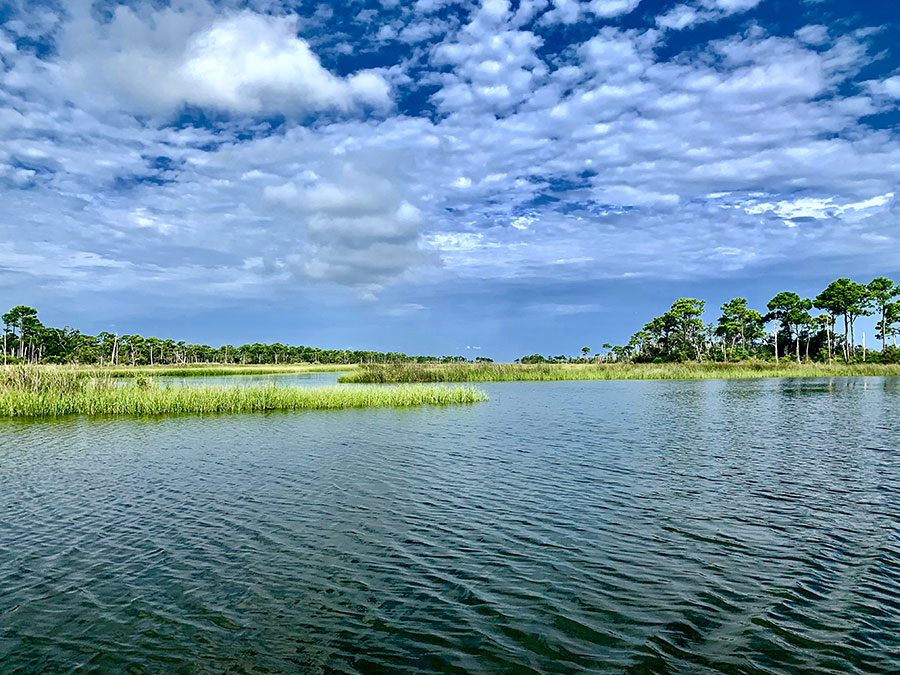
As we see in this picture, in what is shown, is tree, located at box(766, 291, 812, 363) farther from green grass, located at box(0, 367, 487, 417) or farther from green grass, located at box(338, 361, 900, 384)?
green grass, located at box(0, 367, 487, 417)

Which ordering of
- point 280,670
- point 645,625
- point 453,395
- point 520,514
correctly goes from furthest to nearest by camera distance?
point 453,395 → point 520,514 → point 645,625 → point 280,670

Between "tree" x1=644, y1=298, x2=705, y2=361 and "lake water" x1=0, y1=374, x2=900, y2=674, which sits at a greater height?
"tree" x1=644, y1=298, x2=705, y2=361

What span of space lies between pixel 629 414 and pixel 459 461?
1304cm

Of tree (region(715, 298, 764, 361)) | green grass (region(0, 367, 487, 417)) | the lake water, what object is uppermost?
tree (region(715, 298, 764, 361))

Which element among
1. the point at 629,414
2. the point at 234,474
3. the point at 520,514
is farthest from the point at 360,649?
the point at 629,414

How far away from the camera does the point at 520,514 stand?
32.1 ft

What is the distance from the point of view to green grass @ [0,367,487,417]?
25.0m

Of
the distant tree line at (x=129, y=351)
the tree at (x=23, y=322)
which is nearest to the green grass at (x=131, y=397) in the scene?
the distant tree line at (x=129, y=351)

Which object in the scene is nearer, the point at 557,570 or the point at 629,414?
the point at 557,570

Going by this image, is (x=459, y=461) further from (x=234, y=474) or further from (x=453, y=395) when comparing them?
(x=453, y=395)

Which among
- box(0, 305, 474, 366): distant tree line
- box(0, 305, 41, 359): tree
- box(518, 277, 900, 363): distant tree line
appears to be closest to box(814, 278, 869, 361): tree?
box(518, 277, 900, 363): distant tree line

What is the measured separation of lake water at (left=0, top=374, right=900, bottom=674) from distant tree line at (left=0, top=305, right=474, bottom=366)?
27595mm

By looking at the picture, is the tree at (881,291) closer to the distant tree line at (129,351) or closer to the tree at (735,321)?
the tree at (735,321)

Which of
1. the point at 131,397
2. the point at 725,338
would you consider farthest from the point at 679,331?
the point at 131,397
